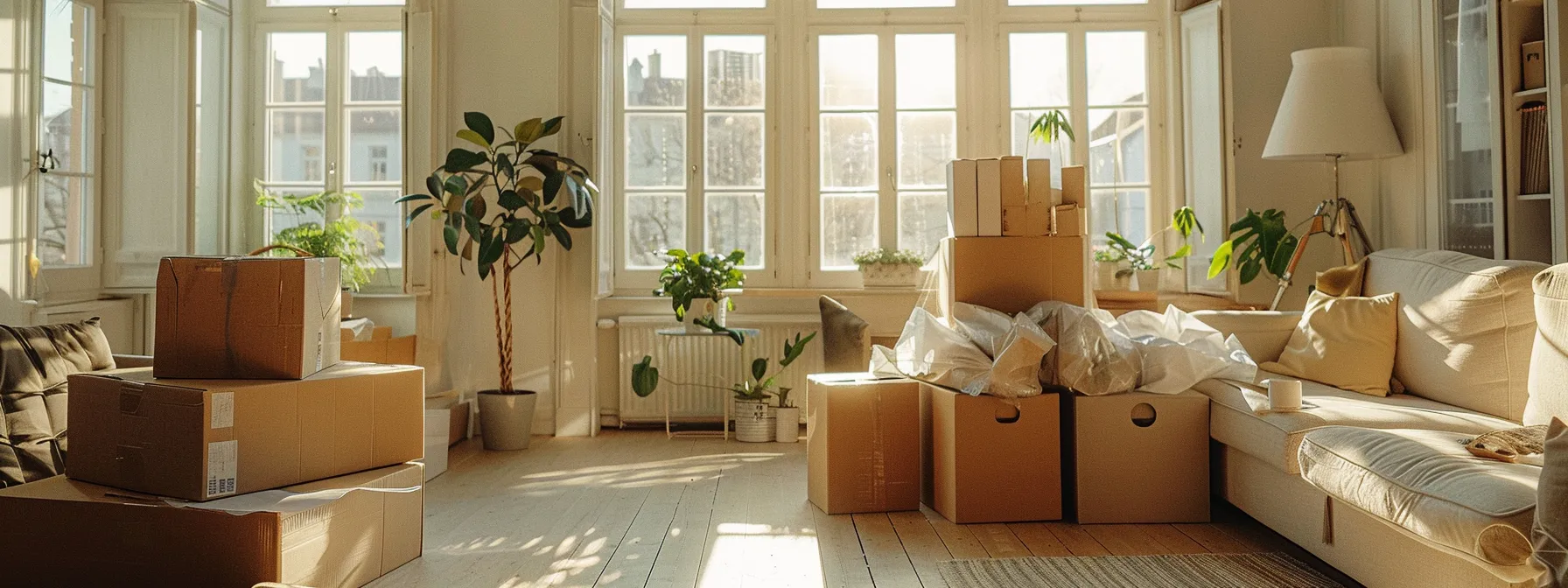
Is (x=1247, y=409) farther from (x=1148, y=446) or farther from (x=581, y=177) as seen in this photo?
(x=581, y=177)

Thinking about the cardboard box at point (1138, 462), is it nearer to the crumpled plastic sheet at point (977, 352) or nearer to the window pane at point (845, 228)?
the crumpled plastic sheet at point (977, 352)

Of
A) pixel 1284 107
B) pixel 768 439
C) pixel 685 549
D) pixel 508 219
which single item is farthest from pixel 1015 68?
pixel 685 549

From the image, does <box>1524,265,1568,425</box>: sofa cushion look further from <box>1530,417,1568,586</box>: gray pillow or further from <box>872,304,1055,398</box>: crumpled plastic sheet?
<box>872,304,1055,398</box>: crumpled plastic sheet

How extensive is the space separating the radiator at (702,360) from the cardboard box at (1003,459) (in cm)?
200

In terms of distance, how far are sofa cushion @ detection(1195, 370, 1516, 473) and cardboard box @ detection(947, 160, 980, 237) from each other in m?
0.94

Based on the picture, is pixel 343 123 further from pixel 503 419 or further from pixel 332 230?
pixel 503 419

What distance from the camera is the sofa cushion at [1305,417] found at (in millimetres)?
2986

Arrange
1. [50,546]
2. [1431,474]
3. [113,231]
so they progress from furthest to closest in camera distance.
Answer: [113,231], [50,546], [1431,474]

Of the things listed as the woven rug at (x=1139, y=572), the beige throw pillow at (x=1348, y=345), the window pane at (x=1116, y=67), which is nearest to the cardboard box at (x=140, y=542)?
the woven rug at (x=1139, y=572)

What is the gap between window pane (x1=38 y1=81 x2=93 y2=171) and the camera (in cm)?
416

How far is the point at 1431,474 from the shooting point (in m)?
2.30

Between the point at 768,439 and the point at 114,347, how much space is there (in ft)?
9.18

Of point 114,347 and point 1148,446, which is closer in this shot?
point 1148,446

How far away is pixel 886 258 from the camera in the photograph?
17.7ft
